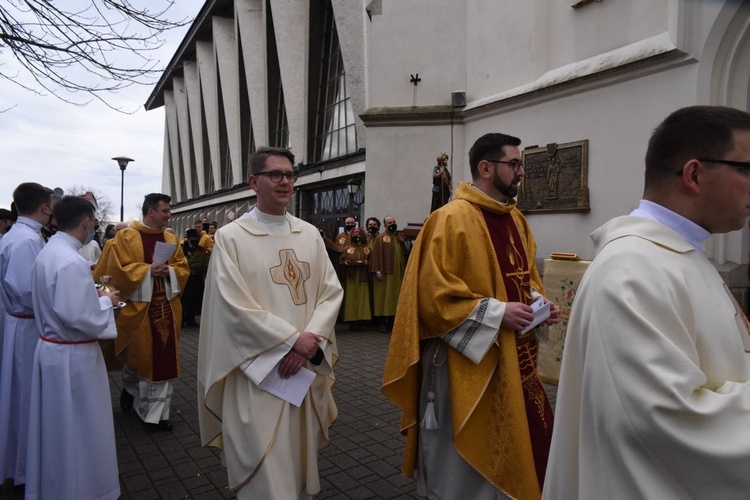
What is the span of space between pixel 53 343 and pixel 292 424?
1.65 m

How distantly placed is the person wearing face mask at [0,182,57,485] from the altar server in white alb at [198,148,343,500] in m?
1.66

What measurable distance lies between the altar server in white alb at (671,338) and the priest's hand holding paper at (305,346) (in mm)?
1565

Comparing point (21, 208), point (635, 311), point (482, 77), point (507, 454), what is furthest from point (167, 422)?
point (482, 77)

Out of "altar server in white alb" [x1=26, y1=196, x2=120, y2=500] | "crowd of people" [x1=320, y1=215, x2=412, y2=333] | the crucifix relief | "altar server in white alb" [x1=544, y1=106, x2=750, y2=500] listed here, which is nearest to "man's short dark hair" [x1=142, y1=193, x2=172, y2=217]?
"altar server in white alb" [x1=26, y1=196, x2=120, y2=500]

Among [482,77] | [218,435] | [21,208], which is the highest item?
[482,77]

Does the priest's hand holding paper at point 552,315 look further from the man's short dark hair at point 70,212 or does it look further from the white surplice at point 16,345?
the white surplice at point 16,345

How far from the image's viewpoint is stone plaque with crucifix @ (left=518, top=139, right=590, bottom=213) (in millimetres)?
7016

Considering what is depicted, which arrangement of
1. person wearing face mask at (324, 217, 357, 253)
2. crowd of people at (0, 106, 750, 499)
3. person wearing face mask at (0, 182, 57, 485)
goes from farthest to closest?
1. person wearing face mask at (324, 217, 357, 253)
2. person wearing face mask at (0, 182, 57, 485)
3. crowd of people at (0, 106, 750, 499)

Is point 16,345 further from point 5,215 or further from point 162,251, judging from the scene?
point 5,215

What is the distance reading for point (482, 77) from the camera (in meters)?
9.20

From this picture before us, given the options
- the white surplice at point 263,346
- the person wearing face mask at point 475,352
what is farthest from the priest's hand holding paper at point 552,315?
the white surplice at point 263,346

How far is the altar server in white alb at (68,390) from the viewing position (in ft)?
10.0

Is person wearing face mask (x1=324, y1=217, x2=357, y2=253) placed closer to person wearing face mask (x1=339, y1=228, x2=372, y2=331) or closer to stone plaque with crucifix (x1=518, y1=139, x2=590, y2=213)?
person wearing face mask (x1=339, y1=228, x2=372, y2=331)

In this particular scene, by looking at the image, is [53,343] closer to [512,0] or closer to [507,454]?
[507,454]
